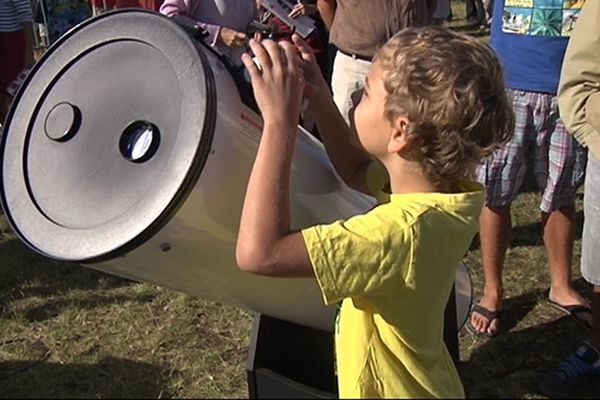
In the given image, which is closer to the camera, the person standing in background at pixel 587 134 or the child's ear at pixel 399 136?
the child's ear at pixel 399 136

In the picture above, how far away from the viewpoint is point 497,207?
2.92 meters

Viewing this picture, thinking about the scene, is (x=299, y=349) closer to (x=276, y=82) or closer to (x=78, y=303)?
(x=276, y=82)

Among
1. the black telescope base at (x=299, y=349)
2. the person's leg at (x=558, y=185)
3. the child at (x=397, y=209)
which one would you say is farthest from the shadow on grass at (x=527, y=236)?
the child at (x=397, y=209)

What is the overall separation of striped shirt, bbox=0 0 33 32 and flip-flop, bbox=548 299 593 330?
2.97 metres

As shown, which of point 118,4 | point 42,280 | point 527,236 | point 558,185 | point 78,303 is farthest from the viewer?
point 118,4

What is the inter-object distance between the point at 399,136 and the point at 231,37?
1679mm

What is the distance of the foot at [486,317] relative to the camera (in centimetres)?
295

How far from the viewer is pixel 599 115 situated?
2209 millimetres

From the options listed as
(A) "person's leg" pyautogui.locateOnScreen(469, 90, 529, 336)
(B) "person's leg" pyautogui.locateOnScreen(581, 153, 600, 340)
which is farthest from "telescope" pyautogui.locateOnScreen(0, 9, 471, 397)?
(A) "person's leg" pyautogui.locateOnScreen(469, 90, 529, 336)

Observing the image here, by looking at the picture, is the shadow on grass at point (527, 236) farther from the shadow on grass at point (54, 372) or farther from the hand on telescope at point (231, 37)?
the shadow on grass at point (54, 372)

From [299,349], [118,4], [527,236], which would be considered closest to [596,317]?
[299,349]

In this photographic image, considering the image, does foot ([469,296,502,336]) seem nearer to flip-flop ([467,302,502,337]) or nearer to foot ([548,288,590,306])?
flip-flop ([467,302,502,337])

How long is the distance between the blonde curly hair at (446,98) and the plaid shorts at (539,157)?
4.73 feet

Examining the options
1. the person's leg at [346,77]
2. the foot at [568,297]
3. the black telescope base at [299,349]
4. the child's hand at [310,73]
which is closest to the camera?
the child's hand at [310,73]
